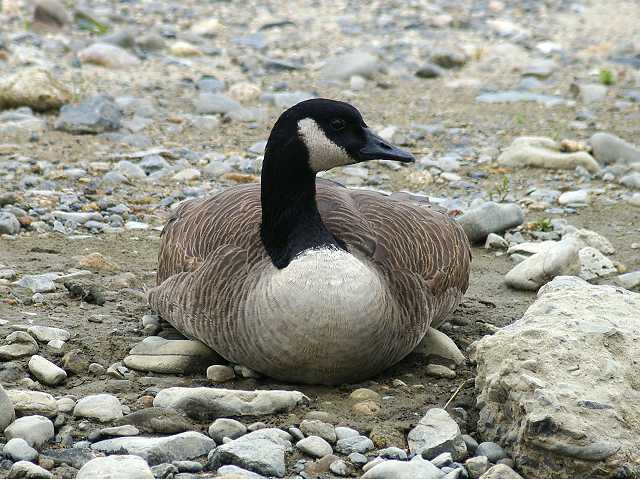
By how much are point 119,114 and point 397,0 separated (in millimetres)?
9342

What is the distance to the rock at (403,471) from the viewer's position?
4.34 m

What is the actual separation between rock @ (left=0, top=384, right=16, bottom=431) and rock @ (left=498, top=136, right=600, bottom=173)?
6.80 metres

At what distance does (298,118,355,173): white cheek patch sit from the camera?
545 cm

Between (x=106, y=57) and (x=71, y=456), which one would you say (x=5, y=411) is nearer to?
(x=71, y=456)

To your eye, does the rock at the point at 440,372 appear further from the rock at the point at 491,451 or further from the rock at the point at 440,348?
the rock at the point at 491,451

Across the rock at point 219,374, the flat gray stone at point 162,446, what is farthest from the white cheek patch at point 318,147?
the flat gray stone at point 162,446

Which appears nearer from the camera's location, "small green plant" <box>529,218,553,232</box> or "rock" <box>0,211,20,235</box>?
"rock" <box>0,211,20,235</box>

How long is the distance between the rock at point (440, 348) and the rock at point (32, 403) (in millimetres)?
2185

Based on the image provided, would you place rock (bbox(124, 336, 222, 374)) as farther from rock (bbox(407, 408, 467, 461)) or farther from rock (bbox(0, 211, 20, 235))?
rock (bbox(0, 211, 20, 235))

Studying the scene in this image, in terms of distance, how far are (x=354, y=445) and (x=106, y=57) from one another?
956 cm

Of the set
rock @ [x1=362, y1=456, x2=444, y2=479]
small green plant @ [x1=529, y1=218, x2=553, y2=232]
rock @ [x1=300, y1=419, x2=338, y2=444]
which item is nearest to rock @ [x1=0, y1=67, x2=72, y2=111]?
small green plant @ [x1=529, y1=218, x2=553, y2=232]

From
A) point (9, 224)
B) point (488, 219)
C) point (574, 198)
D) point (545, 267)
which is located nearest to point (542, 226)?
point (488, 219)

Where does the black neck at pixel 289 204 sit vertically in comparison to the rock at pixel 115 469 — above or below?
above

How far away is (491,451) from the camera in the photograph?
470 centimetres
